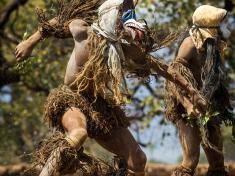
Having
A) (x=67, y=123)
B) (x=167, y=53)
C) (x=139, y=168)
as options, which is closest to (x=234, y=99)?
(x=139, y=168)

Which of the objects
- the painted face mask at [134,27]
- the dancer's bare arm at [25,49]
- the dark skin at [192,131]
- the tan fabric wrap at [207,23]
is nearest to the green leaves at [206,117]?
the dark skin at [192,131]

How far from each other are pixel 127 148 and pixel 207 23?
1505mm

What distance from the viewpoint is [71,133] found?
5.86 m

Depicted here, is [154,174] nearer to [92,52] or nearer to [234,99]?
[234,99]

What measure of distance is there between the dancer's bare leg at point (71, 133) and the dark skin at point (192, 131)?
121 cm

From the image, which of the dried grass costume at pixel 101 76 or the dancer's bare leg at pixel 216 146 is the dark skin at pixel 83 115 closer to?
the dried grass costume at pixel 101 76

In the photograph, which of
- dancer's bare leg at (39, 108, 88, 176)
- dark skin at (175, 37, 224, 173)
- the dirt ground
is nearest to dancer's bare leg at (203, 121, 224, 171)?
dark skin at (175, 37, 224, 173)

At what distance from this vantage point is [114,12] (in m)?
5.95

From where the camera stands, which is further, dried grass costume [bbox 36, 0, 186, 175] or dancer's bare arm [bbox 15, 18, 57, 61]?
dancer's bare arm [bbox 15, 18, 57, 61]

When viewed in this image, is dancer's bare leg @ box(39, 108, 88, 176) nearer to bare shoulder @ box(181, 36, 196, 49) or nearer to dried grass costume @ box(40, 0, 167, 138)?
dried grass costume @ box(40, 0, 167, 138)

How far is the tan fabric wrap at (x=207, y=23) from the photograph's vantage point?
684cm

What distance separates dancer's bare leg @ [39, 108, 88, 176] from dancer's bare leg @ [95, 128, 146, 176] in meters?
0.40

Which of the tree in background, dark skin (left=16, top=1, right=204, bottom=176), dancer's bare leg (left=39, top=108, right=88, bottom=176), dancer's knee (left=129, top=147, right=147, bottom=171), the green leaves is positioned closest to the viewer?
dancer's bare leg (left=39, top=108, right=88, bottom=176)

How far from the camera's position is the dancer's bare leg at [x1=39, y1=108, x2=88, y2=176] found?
18.8 feet
